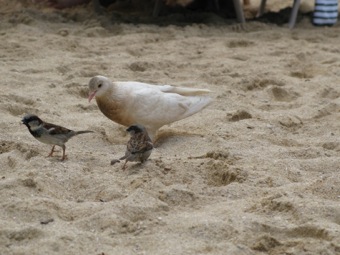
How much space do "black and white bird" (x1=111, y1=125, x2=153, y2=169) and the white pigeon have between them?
458 mm

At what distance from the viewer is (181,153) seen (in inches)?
175

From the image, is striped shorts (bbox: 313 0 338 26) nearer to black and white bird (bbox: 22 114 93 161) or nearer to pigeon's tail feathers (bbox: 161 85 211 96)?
pigeon's tail feathers (bbox: 161 85 211 96)

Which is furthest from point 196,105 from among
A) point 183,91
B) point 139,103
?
point 139,103

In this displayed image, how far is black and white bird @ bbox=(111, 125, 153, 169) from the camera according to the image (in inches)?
156

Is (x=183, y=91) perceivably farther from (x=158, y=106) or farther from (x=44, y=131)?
(x=44, y=131)

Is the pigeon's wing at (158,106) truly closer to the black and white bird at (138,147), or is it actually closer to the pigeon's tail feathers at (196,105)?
the pigeon's tail feathers at (196,105)

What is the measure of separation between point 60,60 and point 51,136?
2627mm

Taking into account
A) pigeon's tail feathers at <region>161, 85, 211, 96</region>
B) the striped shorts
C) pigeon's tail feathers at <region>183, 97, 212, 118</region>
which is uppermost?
pigeon's tail feathers at <region>161, 85, 211, 96</region>

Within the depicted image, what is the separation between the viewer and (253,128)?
4922mm

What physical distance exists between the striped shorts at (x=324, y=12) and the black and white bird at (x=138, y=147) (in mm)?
5066

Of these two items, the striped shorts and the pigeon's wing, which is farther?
the striped shorts

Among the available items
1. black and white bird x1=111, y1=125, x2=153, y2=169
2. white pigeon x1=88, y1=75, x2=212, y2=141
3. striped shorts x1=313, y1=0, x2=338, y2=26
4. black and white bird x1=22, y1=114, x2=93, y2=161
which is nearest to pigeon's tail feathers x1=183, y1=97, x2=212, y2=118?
white pigeon x1=88, y1=75, x2=212, y2=141

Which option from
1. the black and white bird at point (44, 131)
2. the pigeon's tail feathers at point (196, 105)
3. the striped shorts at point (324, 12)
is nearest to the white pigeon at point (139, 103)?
the pigeon's tail feathers at point (196, 105)

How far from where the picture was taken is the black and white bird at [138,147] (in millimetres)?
3965
